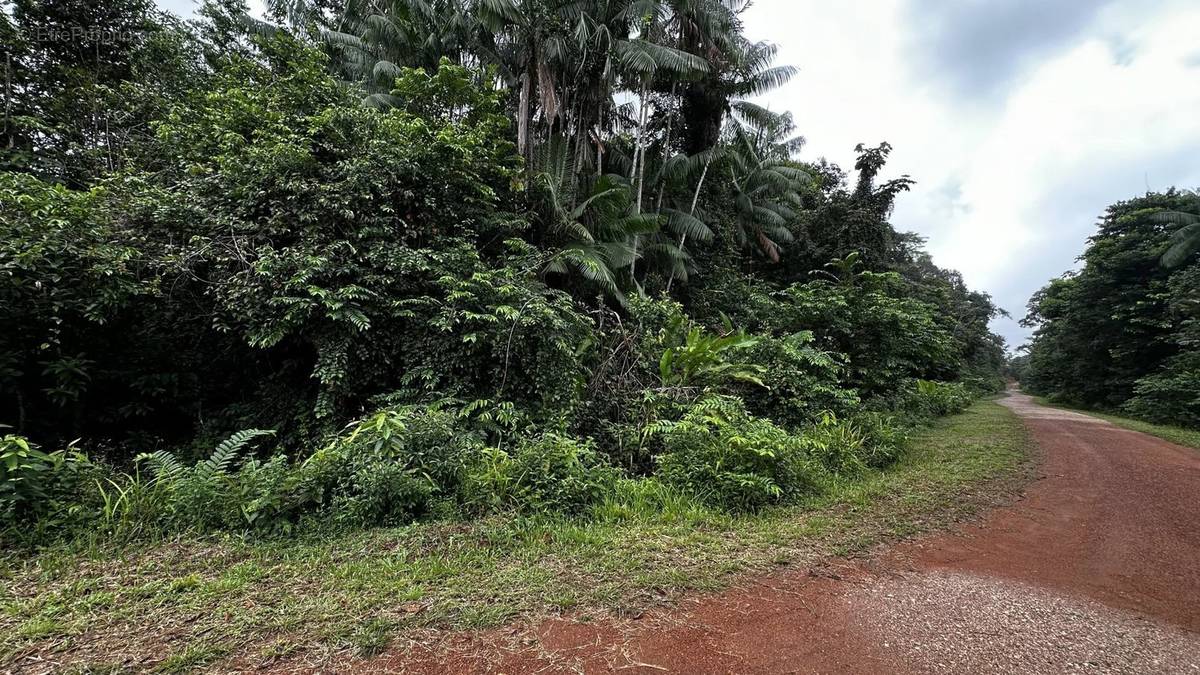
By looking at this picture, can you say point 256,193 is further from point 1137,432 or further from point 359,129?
point 1137,432

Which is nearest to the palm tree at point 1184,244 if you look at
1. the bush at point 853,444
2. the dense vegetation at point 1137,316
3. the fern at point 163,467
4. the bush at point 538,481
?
the dense vegetation at point 1137,316

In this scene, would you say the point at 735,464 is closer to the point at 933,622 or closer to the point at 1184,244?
the point at 933,622

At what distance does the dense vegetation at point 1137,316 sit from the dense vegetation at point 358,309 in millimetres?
8491

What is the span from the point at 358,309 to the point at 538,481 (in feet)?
10.6

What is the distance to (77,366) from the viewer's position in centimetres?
507

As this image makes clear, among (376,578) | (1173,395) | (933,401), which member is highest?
(1173,395)

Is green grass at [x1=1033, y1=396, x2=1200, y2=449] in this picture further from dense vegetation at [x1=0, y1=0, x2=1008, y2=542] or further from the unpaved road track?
the unpaved road track

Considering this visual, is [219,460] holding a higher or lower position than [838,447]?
higher

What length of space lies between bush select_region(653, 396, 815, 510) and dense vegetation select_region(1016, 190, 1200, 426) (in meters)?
14.8

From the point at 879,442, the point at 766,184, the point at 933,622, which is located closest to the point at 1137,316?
the point at 766,184

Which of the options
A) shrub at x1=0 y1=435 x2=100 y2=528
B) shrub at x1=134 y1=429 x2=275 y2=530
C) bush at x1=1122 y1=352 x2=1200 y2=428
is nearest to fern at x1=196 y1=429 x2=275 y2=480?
shrub at x1=134 y1=429 x2=275 y2=530

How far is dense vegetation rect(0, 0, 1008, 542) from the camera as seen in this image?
4.03 meters

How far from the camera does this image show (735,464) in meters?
4.57

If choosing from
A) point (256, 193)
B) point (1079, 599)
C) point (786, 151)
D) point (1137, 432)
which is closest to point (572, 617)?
point (1079, 599)
